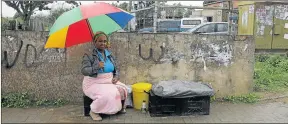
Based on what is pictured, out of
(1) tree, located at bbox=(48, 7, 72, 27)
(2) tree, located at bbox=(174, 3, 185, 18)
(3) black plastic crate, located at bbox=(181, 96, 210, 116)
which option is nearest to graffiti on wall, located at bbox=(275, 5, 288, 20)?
(2) tree, located at bbox=(174, 3, 185, 18)

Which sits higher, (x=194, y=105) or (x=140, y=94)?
(x=140, y=94)

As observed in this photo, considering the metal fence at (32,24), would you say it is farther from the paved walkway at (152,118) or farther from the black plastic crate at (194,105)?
the black plastic crate at (194,105)

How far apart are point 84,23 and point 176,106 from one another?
6.70 ft

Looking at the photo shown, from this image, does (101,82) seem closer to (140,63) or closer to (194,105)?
(140,63)

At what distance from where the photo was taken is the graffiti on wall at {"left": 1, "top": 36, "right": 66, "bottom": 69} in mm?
5957

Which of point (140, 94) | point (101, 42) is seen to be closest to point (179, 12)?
point (140, 94)

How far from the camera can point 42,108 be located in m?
5.98

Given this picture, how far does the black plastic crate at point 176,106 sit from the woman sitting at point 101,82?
54 cm

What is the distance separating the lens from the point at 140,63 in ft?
20.5

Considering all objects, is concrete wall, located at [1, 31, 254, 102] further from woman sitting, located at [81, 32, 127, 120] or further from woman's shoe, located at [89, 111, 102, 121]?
woman's shoe, located at [89, 111, 102, 121]

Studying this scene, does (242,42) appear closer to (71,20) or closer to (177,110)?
(177,110)

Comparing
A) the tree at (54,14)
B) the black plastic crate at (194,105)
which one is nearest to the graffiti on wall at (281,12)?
the black plastic crate at (194,105)

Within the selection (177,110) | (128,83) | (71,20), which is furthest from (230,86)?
(71,20)

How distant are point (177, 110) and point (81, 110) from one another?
1.75 meters
